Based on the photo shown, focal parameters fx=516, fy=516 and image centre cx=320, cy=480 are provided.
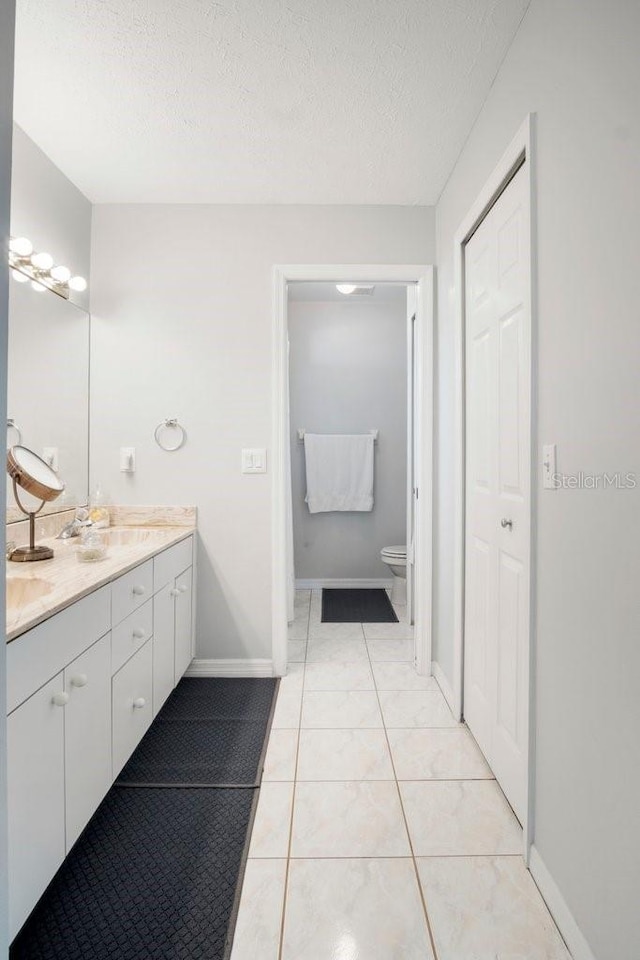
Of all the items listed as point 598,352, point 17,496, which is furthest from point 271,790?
point 598,352

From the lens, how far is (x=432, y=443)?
8.61 ft

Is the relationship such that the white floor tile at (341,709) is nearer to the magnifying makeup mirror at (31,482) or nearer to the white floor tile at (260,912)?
the white floor tile at (260,912)

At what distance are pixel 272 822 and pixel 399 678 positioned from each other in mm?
1170

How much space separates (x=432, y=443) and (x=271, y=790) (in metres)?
1.69

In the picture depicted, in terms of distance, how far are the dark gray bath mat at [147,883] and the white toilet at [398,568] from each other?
230 cm

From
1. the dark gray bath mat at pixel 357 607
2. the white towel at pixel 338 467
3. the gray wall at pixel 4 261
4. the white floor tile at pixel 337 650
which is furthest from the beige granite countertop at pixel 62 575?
the white towel at pixel 338 467

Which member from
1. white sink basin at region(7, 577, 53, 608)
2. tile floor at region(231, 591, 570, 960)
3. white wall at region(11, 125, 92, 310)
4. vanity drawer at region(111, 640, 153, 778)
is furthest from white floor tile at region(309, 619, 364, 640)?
white wall at region(11, 125, 92, 310)

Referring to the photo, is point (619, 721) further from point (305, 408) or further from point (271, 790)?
point (305, 408)

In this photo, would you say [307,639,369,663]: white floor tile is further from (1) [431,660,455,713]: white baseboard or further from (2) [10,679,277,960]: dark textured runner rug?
(2) [10,679,277,960]: dark textured runner rug

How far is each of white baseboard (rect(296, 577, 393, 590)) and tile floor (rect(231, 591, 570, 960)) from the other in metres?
2.04

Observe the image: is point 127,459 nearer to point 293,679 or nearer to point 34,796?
point 293,679

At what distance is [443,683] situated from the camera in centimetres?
245

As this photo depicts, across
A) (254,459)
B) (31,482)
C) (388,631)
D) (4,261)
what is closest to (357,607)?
(388,631)

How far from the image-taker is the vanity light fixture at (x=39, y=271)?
201 centimetres
